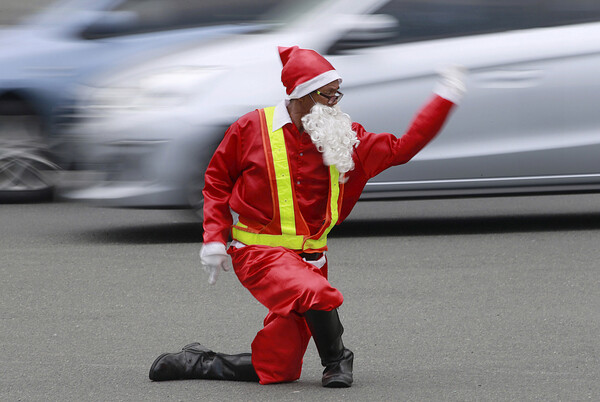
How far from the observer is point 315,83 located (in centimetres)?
479

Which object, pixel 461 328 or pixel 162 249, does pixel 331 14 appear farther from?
pixel 461 328

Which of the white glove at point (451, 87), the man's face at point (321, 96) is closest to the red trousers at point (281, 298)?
the man's face at point (321, 96)

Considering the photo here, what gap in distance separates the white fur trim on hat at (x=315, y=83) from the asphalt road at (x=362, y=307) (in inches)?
44.4

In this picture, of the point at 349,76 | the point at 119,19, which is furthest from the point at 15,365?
the point at 119,19

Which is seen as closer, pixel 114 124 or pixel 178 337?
pixel 178 337

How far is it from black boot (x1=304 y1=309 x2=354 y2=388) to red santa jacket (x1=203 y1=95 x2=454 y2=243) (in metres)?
0.40

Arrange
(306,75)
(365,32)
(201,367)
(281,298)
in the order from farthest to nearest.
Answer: (365,32)
(201,367)
(306,75)
(281,298)

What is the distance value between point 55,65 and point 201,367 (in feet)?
19.9

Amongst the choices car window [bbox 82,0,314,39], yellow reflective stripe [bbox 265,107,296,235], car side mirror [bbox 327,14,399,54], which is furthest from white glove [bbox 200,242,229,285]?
car window [bbox 82,0,314,39]

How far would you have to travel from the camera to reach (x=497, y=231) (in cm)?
884

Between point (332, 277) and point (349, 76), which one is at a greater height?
point (349, 76)

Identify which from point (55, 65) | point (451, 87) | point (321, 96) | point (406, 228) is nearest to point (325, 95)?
point (321, 96)

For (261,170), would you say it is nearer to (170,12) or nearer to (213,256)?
(213,256)

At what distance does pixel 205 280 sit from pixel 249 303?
0.69 meters
